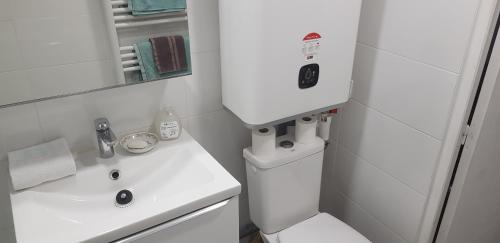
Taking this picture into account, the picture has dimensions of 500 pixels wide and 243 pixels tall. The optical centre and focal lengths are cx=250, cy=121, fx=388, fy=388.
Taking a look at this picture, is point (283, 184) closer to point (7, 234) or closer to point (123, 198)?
point (123, 198)

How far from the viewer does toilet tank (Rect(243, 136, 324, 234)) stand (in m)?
1.42

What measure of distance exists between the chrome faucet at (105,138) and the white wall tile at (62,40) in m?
0.19

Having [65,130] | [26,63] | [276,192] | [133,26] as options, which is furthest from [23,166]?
[276,192]

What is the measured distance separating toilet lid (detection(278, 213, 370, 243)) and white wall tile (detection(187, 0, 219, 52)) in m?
0.75

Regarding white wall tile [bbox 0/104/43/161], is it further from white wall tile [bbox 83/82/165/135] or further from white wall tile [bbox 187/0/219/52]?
white wall tile [bbox 187/0/219/52]

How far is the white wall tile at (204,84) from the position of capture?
4.45ft

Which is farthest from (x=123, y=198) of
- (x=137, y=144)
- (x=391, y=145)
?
(x=391, y=145)

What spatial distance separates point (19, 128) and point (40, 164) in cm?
13

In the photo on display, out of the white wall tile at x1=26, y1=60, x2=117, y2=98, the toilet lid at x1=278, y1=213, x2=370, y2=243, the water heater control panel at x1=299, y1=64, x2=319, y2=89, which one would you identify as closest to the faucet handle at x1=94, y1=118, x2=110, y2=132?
the white wall tile at x1=26, y1=60, x2=117, y2=98

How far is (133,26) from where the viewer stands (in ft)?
3.88

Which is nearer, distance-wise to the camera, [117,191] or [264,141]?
[117,191]

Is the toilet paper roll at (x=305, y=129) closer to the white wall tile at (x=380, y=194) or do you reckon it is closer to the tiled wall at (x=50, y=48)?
the white wall tile at (x=380, y=194)

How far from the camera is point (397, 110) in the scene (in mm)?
1391

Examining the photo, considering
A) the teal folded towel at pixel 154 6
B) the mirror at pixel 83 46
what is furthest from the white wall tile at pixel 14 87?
the teal folded towel at pixel 154 6
